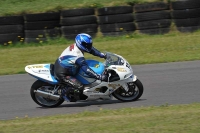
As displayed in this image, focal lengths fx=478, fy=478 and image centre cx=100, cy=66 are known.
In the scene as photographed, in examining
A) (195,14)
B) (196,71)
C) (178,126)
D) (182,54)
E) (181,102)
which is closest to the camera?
(178,126)

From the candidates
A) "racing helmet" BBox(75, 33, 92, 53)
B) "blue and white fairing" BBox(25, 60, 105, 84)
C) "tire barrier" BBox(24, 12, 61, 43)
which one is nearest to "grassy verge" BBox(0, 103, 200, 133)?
"blue and white fairing" BBox(25, 60, 105, 84)

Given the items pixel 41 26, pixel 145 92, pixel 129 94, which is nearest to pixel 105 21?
pixel 41 26

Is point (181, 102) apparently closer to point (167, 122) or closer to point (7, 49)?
point (167, 122)

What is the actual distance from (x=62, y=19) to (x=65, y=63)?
274 inches

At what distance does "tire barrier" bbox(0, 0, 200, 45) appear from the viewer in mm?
15461

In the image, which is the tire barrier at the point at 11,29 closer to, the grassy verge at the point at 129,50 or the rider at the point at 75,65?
the grassy verge at the point at 129,50

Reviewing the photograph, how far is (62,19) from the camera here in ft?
51.1

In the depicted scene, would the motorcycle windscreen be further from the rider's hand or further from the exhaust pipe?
the exhaust pipe

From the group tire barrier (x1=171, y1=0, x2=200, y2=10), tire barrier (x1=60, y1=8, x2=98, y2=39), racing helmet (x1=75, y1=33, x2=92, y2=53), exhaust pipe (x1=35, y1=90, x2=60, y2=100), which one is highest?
tire barrier (x1=171, y1=0, x2=200, y2=10)

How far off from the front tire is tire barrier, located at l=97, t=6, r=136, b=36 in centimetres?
689

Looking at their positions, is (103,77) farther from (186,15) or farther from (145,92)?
(186,15)

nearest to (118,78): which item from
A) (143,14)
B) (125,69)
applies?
(125,69)

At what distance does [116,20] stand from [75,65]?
278 inches

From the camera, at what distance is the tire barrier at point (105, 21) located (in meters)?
15.5
